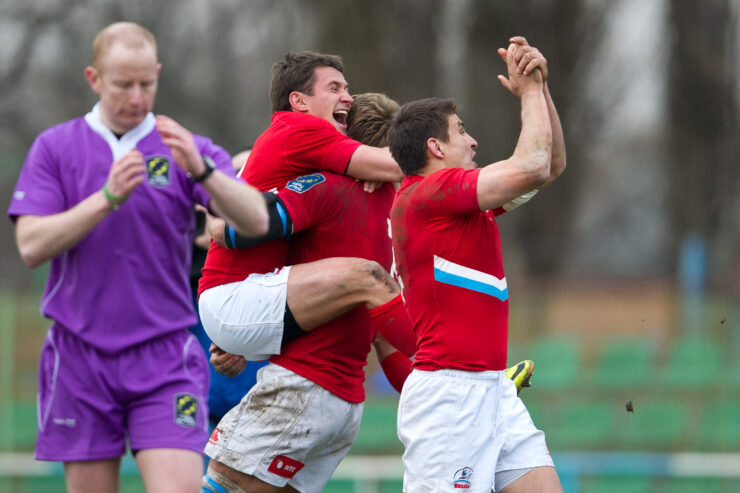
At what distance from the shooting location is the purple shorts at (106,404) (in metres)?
4.29

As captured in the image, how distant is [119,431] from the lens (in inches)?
172

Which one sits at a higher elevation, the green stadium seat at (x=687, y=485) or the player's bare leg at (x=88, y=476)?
the player's bare leg at (x=88, y=476)

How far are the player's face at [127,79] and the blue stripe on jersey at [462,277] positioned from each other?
1319 mm

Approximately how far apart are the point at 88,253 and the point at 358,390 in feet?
4.92

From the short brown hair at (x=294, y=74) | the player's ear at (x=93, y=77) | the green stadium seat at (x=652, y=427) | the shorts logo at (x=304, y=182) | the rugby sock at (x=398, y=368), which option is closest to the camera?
the player's ear at (x=93, y=77)

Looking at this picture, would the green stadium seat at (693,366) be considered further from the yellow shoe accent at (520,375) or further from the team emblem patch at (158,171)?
the team emblem patch at (158,171)

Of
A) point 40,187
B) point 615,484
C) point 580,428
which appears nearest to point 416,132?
point 40,187

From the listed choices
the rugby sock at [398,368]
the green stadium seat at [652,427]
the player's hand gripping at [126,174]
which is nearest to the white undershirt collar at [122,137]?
the player's hand gripping at [126,174]

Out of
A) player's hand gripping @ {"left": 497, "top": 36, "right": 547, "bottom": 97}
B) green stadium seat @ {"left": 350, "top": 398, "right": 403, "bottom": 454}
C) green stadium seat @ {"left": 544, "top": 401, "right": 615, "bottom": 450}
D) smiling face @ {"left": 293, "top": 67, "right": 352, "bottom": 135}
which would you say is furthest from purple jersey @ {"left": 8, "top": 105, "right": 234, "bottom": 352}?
green stadium seat @ {"left": 544, "top": 401, "right": 615, "bottom": 450}

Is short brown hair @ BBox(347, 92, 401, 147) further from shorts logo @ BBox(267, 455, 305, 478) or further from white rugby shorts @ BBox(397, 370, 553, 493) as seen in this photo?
shorts logo @ BBox(267, 455, 305, 478)

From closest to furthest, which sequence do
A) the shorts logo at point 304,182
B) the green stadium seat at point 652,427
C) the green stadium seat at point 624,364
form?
the shorts logo at point 304,182, the green stadium seat at point 652,427, the green stadium seat at point 624,364

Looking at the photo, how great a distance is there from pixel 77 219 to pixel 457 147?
159 cm

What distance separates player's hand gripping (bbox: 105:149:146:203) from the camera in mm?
3846

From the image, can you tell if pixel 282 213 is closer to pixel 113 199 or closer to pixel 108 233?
pixel 108 233
